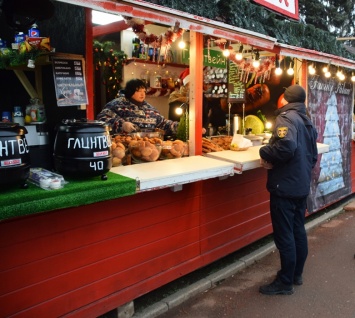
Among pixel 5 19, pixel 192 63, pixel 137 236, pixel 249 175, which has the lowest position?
pixel 137 236

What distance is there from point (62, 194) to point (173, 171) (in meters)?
1.14

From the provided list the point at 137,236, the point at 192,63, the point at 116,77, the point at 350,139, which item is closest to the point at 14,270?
the point at 137,236

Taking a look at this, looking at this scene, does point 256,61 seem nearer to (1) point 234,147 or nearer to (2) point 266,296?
(1) point 234,147

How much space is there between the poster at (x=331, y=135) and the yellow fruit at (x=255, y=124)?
873 mm

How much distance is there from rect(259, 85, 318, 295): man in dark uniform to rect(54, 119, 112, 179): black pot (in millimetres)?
1891

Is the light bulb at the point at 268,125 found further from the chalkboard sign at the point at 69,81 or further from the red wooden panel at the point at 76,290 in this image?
the chalkboard sign at the point at 69,81

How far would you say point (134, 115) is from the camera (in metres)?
5.37

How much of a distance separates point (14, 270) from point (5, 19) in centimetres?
221

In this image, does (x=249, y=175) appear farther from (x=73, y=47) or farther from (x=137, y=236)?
(x=73, y=47)

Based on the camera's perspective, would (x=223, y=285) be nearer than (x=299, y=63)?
Yes

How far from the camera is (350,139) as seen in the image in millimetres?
8203

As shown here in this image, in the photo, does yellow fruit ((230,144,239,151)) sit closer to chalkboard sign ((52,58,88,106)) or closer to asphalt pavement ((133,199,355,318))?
asphalt pavement ((133,199,355,318))

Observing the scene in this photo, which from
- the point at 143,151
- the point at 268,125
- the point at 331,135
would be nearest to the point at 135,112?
the point at 143,151

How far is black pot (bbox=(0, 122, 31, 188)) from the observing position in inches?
93.4
